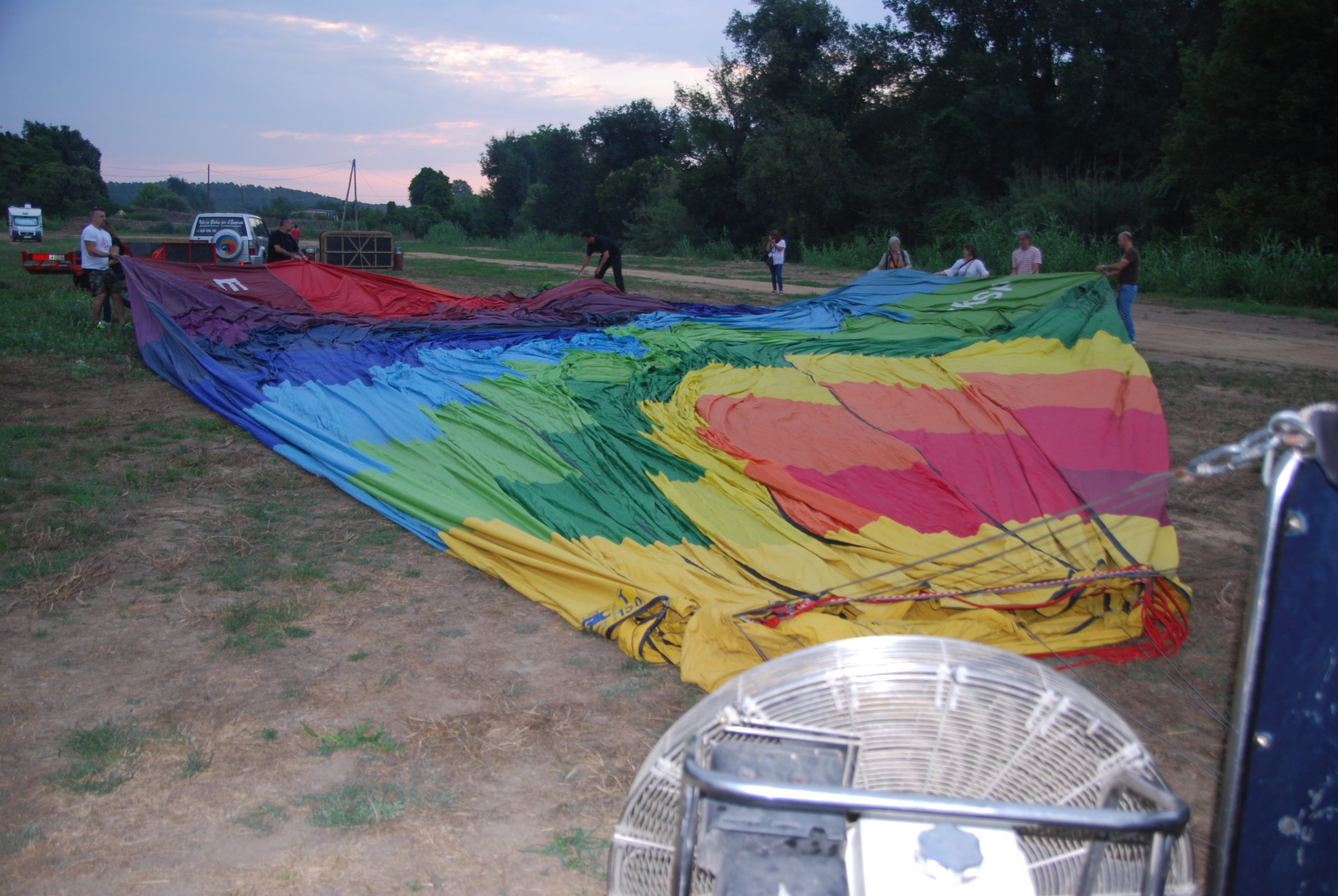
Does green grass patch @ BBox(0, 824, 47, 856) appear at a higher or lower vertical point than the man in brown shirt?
lower

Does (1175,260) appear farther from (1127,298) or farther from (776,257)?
(1127,298)

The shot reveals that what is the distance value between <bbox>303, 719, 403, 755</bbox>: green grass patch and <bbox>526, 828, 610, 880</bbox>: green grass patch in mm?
629

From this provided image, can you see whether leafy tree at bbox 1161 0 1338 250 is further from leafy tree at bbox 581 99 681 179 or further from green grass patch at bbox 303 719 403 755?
leafy tree at bbox 581 99 681 179

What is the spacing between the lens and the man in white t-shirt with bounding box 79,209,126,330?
9.01 meters

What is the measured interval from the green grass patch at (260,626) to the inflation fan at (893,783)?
2368 mm

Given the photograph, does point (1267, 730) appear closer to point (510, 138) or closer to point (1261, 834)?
point (1261, 834)

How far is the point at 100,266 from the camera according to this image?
914 cm

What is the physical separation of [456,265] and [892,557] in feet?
61.6

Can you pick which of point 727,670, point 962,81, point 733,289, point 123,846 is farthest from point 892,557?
point 962,81

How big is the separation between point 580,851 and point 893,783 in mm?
1197

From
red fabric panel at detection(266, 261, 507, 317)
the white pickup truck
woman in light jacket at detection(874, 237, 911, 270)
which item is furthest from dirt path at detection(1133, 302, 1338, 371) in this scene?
the white pickup truck

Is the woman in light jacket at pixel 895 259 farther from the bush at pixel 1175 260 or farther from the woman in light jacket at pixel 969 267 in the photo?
the bush at pixel 1175 260

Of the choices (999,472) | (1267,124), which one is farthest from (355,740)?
(1267,124)

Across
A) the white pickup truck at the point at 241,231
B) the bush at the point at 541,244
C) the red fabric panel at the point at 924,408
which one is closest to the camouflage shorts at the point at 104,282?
the white pickup truck at the point at 241,231
